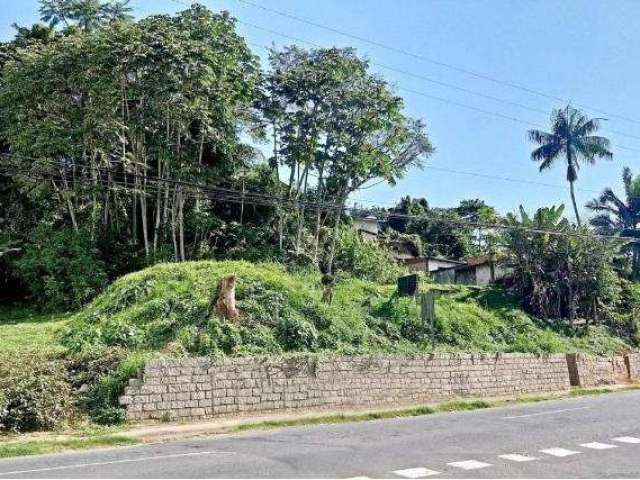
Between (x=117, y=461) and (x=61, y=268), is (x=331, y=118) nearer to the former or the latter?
(x=61, y=268)

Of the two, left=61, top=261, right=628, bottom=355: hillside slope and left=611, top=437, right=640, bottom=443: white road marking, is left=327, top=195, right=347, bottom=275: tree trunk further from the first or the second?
left=611, top=437, right=640, bottom=443: white road marking

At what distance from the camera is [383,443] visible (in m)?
11.9

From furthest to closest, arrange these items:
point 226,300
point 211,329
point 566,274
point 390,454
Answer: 1. point 566,274
2. point 226,300
3. point 211,329
4. point 390,454

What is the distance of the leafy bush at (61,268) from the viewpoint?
93.7 feet

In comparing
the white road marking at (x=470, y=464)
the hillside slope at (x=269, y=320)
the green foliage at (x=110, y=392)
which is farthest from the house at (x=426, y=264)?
the white road marking at (x=470, y=464)

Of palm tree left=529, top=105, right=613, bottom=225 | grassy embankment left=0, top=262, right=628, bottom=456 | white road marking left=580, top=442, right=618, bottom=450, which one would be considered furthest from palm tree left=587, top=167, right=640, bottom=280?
white road marking left=580, top=442, right=618, bottom=450

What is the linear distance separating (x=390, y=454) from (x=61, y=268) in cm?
2220

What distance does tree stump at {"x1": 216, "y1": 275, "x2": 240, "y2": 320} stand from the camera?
61.5 ft

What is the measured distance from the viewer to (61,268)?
29141mm

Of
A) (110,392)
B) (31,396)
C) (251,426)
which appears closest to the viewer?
(31,396)

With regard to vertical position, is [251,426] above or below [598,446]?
above

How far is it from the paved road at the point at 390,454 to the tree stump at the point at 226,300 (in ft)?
15.2

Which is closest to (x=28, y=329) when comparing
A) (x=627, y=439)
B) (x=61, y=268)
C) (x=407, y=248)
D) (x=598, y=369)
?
(x=61, y=268)

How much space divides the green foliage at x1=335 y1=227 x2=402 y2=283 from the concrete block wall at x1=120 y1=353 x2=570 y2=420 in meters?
12.3
